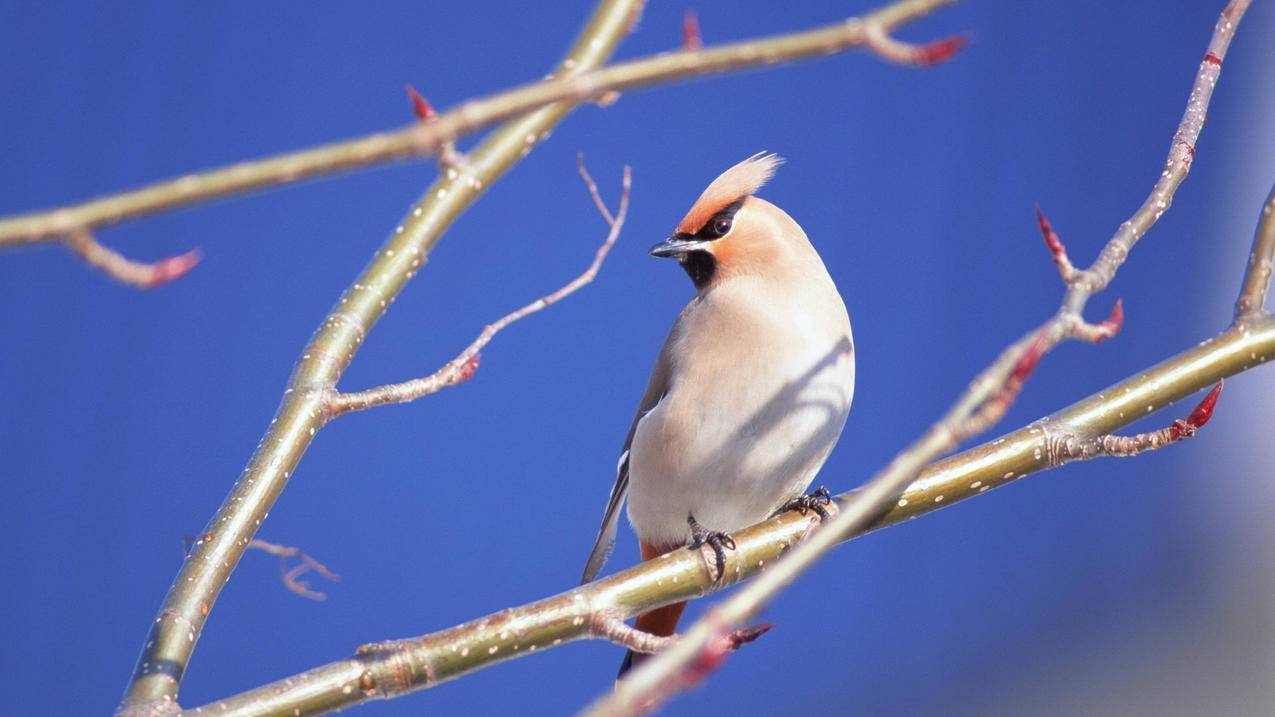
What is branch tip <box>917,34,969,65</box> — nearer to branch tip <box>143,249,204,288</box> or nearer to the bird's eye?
branch tip <box>143,249,204,288</box>

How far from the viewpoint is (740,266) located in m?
2.68

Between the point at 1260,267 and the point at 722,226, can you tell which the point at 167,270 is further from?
the point at 722,226

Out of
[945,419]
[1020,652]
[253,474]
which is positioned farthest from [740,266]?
[1020,652]

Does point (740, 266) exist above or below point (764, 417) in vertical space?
above

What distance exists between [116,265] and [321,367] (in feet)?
2.86

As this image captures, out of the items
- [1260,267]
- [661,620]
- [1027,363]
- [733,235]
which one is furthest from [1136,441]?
[733,235]

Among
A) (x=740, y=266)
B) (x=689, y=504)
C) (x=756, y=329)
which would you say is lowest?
(x=689, y=504)

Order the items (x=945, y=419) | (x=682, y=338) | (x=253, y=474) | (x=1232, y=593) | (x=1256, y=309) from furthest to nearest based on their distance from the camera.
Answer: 1. (x=1232, y=593)
2. (x=682, y=338)
3. (x=1256, y=309)
4. (x=253, y=474)
5. (x=945, y=419)

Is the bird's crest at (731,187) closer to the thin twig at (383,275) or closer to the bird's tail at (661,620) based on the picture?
the bird's tail at (661,620)

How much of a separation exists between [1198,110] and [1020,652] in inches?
142

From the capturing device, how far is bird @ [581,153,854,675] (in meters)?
2.33

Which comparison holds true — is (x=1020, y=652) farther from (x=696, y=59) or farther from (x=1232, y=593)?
(x=696, y=59)

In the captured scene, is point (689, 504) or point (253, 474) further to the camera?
point (689, 504)

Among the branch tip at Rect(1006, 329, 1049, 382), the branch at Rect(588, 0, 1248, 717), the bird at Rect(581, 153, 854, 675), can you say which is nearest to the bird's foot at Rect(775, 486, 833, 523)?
the bird at Rect(581, 153, 854, 675)
